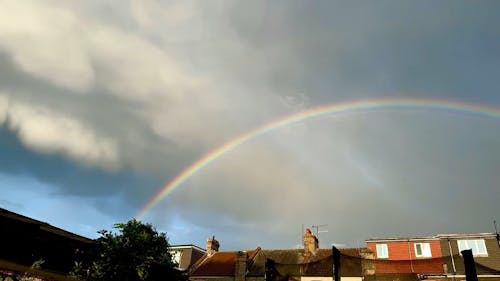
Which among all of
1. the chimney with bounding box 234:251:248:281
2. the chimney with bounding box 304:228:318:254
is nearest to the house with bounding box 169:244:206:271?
the chimney with bounding box 234:251:248:281

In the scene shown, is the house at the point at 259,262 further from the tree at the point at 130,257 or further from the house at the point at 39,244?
the house at the point at 39,244

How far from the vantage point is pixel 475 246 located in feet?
126

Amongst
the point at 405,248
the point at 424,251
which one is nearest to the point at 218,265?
the point at 405,248

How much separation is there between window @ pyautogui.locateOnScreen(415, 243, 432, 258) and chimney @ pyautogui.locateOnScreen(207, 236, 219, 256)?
2474 cm

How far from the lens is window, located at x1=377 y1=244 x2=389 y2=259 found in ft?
135

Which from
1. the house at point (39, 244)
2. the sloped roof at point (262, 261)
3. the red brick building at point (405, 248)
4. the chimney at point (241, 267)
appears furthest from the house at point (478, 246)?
the house at point (39, 244)

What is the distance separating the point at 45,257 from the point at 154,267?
7.56 meters

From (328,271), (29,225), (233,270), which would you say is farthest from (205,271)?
(29,225)

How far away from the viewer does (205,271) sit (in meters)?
41.9

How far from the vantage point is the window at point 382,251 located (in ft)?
135

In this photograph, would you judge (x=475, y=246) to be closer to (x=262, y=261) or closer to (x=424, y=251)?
(x=424, y=251)

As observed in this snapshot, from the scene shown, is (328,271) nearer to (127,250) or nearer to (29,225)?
(127,250)

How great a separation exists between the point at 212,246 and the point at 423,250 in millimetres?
25805

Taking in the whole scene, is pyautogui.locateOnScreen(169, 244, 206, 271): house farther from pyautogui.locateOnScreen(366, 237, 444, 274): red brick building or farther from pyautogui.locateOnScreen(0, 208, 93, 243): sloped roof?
pyautogui.locateOnScreen(366, 237, 444, 274): red brick building
